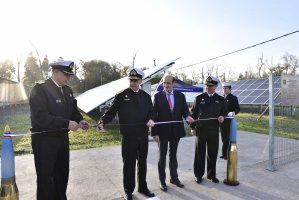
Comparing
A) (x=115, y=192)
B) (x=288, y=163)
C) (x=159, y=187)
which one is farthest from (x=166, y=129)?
(x=288, y=163)

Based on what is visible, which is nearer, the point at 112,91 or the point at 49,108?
the point at 49,108

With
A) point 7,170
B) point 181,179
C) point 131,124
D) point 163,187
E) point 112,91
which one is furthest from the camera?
point 112,91

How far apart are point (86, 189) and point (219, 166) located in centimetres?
304

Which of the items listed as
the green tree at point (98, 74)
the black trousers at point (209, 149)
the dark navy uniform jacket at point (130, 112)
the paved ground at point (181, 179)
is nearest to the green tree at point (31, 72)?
the green tree at point (98, 74)

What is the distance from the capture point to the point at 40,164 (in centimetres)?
306

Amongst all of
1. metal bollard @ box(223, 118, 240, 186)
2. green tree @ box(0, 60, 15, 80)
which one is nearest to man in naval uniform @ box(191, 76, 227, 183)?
metal bollard @ box(223, 118, 240, 186)

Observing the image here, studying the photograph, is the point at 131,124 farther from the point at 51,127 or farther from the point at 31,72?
the point at 31,72

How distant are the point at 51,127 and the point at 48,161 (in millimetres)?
459

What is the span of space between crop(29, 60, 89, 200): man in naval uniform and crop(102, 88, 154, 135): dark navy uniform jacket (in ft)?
2.62

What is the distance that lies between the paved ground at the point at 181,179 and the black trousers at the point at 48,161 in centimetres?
99

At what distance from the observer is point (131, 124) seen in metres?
3.89

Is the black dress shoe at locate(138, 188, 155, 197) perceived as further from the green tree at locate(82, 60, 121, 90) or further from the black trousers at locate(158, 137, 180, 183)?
the green tree at locate(82, 60, 121, 90)

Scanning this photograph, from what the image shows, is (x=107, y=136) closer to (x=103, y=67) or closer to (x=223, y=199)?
(x=223, y=199)

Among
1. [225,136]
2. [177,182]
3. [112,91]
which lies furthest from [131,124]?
[112,91]
